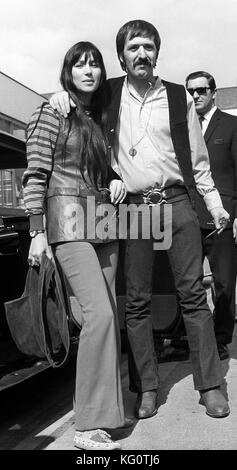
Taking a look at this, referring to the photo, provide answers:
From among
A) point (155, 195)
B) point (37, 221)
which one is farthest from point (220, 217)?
point (37, 221)

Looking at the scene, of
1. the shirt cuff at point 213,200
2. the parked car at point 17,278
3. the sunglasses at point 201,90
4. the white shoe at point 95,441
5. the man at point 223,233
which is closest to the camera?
the white shoe at point 95,441

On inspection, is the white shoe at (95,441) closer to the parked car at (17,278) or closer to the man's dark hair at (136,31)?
the parked car at (17,278)

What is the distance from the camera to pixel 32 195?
282cm

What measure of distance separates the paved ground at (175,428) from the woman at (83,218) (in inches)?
7.8

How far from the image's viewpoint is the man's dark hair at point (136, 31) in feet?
10.4

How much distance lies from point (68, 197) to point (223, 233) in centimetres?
185

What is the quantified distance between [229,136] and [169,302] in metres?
1.37

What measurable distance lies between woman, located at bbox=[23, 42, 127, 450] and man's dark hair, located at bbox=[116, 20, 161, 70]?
332 millimetres

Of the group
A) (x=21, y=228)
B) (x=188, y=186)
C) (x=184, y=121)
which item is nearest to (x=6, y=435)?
(x=21, y=228)

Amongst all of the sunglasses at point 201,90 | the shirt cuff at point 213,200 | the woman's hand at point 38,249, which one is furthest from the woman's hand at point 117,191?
the sunglasses at point 201,90

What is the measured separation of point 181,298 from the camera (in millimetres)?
3271

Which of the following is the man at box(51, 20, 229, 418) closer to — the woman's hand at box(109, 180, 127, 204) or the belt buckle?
the belt buckle

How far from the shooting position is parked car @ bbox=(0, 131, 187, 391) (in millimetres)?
2986

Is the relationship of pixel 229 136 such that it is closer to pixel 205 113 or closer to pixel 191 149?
pixel 205 113
